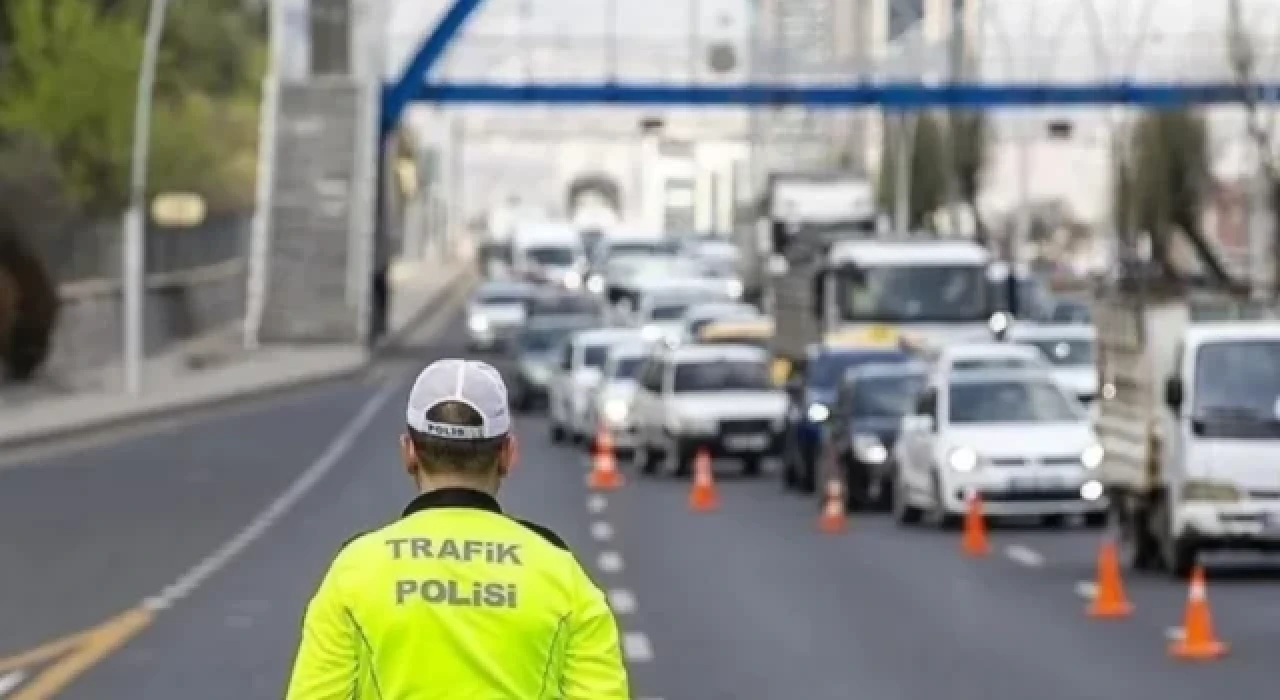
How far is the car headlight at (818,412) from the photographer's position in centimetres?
3942

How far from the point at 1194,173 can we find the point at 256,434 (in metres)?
49.1

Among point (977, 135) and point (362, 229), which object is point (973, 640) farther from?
point (977, 135)

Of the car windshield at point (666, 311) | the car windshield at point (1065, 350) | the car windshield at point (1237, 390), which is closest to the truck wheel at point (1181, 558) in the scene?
the car windshield at point (1237, 390)

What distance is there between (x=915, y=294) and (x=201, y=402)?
48.4ft

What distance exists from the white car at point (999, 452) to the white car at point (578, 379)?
639 inches

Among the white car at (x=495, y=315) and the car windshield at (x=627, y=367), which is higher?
the car windshield at (x=627, y=367)

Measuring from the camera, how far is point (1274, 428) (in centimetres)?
2605

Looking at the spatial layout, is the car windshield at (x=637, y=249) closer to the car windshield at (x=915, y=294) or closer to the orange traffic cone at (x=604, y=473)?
the car windshield at (x=915, y=294)

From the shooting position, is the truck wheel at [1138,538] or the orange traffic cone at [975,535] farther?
the orange traffic cone at [975,535]

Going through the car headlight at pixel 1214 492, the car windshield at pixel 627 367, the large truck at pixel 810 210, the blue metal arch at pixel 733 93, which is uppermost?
the blue metal arch at pixel 733 93

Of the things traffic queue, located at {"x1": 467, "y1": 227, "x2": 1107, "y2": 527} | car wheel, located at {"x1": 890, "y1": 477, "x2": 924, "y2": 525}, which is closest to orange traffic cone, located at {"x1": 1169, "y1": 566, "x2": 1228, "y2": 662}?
traffic queue, located at {"x1": 467, "y1": 227, "x2": 1107, "y2": 527}

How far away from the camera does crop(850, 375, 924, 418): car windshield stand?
37.5 metres

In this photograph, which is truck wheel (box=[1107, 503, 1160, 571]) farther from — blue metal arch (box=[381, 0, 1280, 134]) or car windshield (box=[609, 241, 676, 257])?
car windshield (box=[609, 241, 676, 257])

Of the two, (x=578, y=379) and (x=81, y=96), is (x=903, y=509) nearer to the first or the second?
(x=578, y=379)
